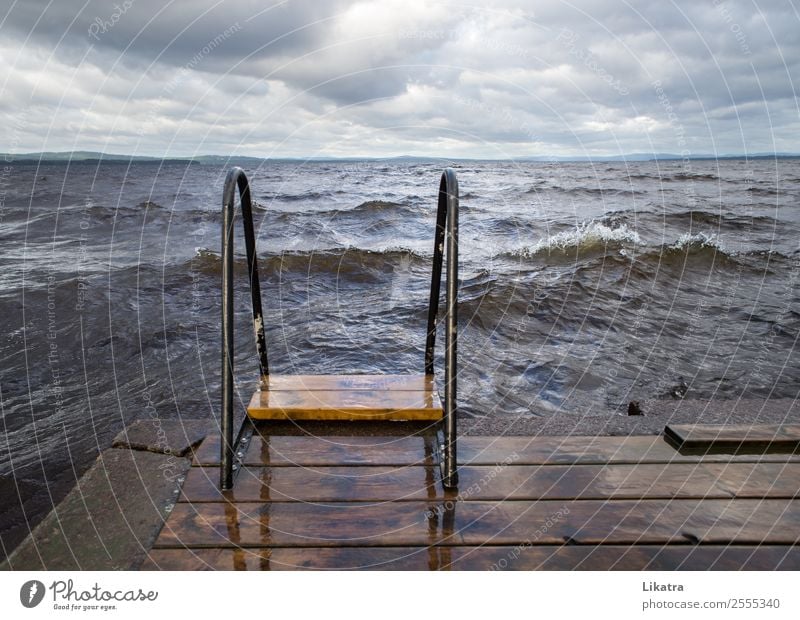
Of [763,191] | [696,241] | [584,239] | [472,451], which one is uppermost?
[763,191]

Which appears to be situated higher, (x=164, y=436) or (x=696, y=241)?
(x=696, y=241)

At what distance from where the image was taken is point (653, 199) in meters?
24.5

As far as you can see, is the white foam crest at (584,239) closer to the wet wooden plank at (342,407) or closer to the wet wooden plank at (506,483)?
the wet wooden plank at (342,407)

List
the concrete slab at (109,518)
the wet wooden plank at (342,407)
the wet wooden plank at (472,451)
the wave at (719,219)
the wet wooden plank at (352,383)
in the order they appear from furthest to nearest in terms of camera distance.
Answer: the wave at (719,219) < the wet wooden plank at (352,383) < the wet wooden plank at (342,407) < the wet wooden plank at (472,451) < the concrete slab at (109,518)

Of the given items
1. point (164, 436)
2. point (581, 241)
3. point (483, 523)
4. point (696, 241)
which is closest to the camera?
point (483, 523)

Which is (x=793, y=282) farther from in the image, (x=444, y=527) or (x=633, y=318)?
(x=444, y=527)

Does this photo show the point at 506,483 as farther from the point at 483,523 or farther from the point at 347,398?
the point at 347,398

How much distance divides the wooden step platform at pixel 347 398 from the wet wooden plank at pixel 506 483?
47 centimetres

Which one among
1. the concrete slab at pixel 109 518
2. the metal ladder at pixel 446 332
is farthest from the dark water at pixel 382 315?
the metal ladder at pixel 446 332

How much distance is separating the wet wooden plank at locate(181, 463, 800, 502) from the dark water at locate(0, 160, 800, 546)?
1.79 m

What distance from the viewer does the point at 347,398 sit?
10.5ft

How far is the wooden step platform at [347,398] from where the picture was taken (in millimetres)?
3043

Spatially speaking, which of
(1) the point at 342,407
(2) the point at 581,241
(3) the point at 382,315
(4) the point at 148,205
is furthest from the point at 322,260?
(4) the point at 148,205

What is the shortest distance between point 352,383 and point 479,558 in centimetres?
160
